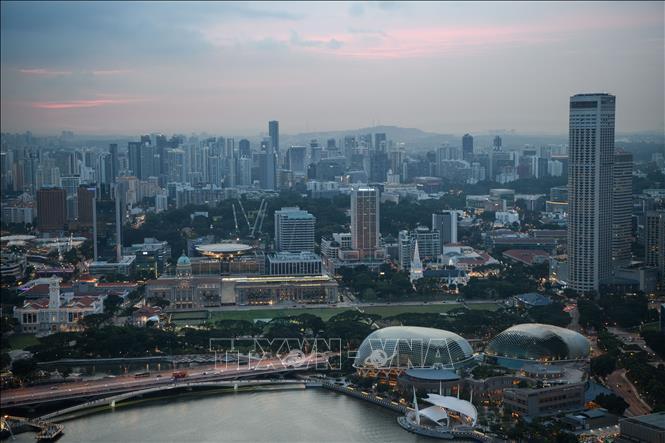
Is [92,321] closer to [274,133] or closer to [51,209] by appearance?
[51,209]

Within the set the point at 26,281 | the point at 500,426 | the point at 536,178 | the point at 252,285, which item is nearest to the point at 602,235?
the point at 252,285

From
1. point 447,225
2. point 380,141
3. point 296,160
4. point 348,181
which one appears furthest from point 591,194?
point 380,141

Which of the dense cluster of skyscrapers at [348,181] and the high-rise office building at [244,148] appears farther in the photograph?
the high-rise office building at [244,148]

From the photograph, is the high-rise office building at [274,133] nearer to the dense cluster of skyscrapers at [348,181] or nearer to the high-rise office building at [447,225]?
the dense cluster of skyscrapers at [348,181]

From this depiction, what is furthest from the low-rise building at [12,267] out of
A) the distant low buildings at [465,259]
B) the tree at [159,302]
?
the distant low buildings at [465,259]

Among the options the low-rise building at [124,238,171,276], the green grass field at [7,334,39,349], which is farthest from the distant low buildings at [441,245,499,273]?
the green grass field at [7,334,39,349]

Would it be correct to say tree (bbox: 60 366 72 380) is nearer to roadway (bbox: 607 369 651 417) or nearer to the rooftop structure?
the rooftop structure

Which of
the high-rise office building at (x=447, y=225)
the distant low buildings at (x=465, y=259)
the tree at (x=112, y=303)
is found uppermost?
the high-rise office building at (x=447, y=225)
